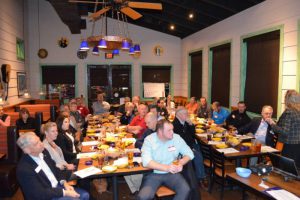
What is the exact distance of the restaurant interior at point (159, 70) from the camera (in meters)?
3.91

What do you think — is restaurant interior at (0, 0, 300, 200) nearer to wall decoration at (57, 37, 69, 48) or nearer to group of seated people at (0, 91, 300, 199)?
wall decoration at (57, 37, 69, 48)

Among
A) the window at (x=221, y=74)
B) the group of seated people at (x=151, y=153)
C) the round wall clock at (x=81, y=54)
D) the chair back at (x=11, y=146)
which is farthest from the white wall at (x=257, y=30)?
the chair back at (x=11, y=146)

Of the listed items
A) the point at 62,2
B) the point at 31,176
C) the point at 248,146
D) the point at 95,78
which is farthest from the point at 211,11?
the point at 31,176

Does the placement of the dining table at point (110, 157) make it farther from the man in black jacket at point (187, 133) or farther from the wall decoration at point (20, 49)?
the wall decoration at point (20, 49)

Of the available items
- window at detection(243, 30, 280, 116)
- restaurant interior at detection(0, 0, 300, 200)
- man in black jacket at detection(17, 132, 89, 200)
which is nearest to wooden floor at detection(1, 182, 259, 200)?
restaurant interior at detection(0, 0, 300, 200)

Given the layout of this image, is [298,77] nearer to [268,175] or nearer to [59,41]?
[268,175]

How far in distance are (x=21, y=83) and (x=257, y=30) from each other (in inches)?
294

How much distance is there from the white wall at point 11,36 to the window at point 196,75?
6092 mm

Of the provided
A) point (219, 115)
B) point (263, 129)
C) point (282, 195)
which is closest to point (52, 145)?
point (282, 195)

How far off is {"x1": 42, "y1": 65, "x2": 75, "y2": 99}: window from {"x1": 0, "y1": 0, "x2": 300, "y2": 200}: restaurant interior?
1.5 inches

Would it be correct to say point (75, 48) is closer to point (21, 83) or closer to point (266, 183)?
point (21, 83)

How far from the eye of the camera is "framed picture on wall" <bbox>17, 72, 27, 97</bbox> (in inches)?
340

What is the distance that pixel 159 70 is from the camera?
37.6ft

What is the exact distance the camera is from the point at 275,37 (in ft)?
18.4
